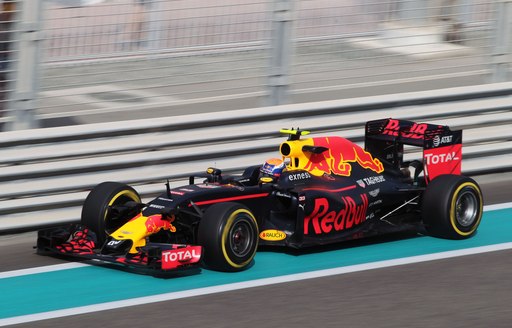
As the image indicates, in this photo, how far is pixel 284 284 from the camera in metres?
7.25

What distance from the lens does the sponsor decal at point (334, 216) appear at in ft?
25.9

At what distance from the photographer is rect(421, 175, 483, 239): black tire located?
8.29 m

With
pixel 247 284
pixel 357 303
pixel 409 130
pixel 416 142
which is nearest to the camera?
pixel 357 303

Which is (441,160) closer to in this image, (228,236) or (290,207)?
(290,207)

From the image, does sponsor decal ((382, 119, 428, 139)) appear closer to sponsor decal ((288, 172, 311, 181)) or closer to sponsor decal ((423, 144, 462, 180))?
sponsor decal ((423, 144, 462, 180))

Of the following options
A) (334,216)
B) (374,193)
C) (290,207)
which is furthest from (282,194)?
(374,193)

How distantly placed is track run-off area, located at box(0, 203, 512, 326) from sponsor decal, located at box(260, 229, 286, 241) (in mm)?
169

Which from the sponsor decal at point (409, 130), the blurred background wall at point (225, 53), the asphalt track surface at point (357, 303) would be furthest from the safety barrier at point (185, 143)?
the sponsor decal at point (409, 130)

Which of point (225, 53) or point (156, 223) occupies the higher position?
point (225, 53)

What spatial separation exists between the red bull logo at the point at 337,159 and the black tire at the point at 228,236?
3.18 ft

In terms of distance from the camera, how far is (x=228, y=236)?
23.9 ft

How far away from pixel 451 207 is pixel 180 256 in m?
2.45

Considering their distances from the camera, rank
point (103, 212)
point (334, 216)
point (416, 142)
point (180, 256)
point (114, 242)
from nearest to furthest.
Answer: point (180, 256)
point (114, 242)
point (103, 212)
point (334, 216)
point (416, 142)

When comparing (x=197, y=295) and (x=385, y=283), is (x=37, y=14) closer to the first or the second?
(x=197, y=295)
